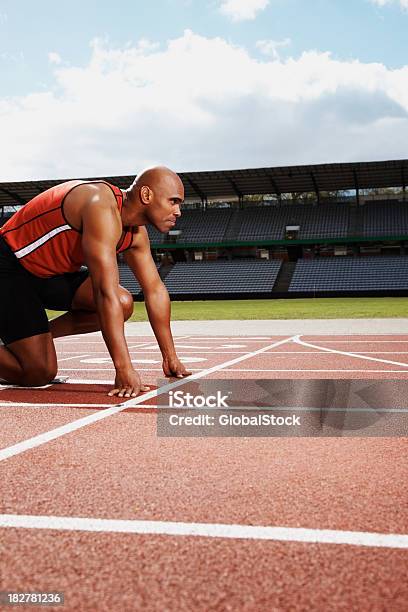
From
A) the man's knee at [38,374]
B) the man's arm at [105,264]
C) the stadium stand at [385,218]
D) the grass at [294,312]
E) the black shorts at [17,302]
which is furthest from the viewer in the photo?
the stadium stand at [385,218]

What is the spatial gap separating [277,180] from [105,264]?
4781 cm

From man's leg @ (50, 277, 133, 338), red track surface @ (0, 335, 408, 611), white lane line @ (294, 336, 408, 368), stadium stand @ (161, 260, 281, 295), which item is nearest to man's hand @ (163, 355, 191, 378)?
man's leg @ (50, 277, 133, 338)

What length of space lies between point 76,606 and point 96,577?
17cm

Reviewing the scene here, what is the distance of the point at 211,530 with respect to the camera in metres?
2.22

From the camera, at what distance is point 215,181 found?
52.1m

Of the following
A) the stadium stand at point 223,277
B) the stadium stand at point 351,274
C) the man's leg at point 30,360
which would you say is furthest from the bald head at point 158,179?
the stadium stand at point 223,277

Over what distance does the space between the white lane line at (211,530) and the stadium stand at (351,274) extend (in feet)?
141

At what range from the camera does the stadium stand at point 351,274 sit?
4475 centimetres

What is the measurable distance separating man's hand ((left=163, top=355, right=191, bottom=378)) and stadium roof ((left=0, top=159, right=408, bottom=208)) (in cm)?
4279

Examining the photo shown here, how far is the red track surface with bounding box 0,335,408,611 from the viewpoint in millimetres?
1783

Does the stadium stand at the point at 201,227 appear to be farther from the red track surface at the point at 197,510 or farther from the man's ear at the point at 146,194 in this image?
the red track surface at the point at 197,510

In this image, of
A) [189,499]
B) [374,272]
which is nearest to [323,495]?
[189,499]

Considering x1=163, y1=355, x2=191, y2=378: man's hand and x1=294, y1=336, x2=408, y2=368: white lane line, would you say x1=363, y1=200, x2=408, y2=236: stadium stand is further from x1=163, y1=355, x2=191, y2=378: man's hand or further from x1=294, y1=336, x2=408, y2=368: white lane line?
x1=163, y1=355, x2=191, y2=378: man's hand

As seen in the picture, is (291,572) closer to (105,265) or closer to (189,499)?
(189,499)
